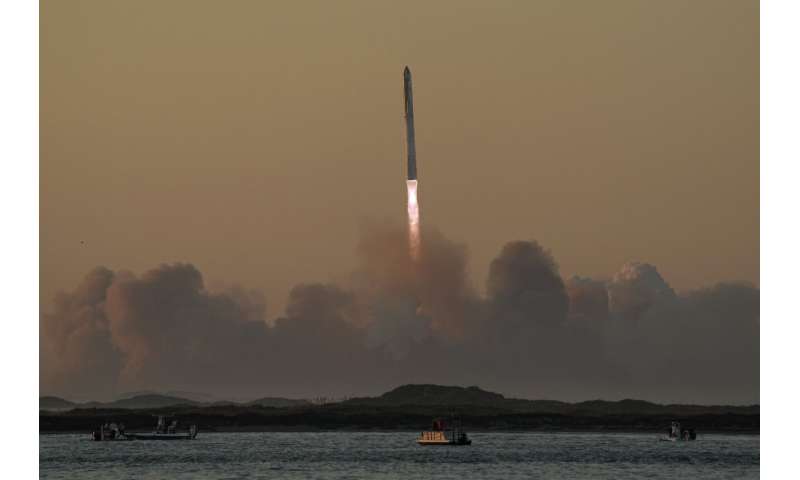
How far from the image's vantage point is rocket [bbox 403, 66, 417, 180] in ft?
406

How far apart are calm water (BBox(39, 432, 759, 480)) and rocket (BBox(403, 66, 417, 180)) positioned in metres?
24.5

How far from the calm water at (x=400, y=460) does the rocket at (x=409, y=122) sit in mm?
24515

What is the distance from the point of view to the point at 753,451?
6722 inches

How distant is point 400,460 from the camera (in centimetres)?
14738

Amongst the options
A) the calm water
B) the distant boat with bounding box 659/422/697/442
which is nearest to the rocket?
the calm water

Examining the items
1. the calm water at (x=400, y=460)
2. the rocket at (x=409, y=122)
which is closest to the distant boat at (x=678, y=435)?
the calm water at (x=400, y=460)

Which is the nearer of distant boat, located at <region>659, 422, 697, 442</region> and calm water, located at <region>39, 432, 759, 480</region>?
calm water, located at <region>39, 432, 759, 480</region>

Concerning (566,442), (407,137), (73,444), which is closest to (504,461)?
(407,137)

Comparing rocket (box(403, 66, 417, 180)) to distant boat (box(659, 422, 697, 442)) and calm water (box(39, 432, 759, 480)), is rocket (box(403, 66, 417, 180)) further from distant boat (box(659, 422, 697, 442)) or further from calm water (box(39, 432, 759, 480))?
distant boat (box(659, 422, 697, 442))

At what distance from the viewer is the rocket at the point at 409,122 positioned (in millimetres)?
123688

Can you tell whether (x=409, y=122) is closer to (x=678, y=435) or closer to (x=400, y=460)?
(x=400, y=460)

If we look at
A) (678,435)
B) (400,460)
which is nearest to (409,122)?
(400,460)
